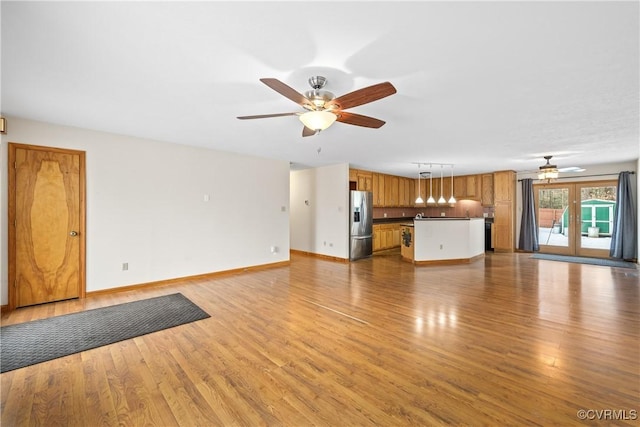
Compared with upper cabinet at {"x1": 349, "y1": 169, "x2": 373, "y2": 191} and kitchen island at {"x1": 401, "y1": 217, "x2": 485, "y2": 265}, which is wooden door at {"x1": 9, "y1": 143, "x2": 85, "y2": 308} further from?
kitchen island at {"x1": 401, "y1": 217, "x2": 485, "y2": 265}

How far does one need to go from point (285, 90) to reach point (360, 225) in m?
5.31

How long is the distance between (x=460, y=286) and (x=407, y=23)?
13.8 ft

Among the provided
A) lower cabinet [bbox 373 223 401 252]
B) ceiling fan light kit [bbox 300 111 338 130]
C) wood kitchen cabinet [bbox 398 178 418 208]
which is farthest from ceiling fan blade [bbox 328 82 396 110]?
wood kitchen cabinet [bbox 398 178 418 208]

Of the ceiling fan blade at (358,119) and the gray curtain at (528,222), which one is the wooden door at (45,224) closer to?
the ceiling fan blade at (358,119)

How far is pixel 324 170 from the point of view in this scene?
Result: 287 inches

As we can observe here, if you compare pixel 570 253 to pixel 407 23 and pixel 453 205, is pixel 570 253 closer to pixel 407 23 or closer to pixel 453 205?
pixel 453 205

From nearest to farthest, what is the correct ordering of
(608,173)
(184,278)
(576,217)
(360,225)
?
(184,278) → (608,173) → (360,225) → (576,217)

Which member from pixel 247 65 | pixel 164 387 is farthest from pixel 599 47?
pixel 164 387

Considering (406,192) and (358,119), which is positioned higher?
(358,119)

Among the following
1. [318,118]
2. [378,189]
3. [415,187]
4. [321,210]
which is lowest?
[321,210]

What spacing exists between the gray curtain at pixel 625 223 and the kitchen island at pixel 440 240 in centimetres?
347

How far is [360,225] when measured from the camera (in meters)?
7.02

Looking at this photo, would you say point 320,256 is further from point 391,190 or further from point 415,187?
point 415,187

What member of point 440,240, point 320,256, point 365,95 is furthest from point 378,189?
point 365,95
